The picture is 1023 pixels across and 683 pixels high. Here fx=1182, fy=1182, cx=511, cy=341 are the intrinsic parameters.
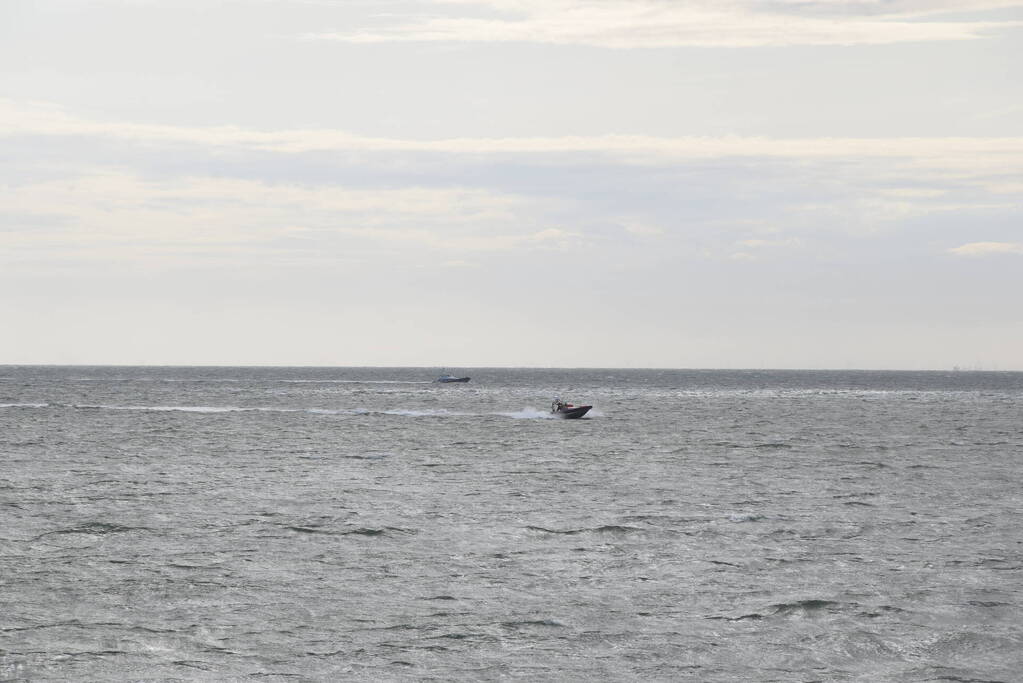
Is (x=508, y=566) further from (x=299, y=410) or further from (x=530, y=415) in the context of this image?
(x=299, y=410)

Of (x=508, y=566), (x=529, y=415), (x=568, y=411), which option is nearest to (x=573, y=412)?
(x=568, y=411)

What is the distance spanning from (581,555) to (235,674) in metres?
14.9

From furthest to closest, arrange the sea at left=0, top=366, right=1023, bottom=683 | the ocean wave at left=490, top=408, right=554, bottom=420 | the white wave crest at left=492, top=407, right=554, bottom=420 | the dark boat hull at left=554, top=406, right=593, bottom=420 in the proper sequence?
the ocean wave at left=490, top=408, right=554, bottom=420
the white wave crest at left=492, top=407, right=554, bottom=420
the dark boat hull at left=554, top=406, right=593, bottom=420
the sea at left=0, top=366, right=1023, bottom=683

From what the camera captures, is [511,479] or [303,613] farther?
[511,479]

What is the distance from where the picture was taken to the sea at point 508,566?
2353 centimetres

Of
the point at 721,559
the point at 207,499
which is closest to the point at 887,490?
the point at 721,559

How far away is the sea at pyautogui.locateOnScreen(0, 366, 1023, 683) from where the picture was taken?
77.2ft

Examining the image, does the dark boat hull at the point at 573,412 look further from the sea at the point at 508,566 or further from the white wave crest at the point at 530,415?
the sea at the point at 508,566

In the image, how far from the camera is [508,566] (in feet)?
109

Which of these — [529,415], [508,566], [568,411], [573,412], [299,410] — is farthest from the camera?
[299,410]

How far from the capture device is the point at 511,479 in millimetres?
57812

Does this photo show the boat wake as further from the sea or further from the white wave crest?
the sea

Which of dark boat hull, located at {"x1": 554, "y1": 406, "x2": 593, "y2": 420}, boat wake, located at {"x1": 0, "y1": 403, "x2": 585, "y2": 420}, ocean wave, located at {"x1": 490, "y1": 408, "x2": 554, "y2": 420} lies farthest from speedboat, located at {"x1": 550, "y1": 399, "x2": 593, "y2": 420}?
ocean wave, located at {"x1": 490, "y1": 408, "x2": 554, "y2": 420}

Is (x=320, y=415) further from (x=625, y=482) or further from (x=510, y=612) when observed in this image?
(x=510, y=612)
